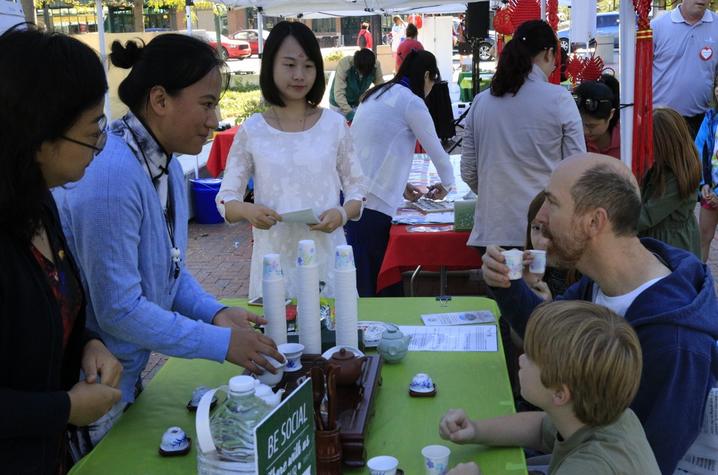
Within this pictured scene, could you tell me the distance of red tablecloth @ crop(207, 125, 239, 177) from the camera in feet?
26.6

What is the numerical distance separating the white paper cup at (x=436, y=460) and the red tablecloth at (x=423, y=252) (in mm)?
2506

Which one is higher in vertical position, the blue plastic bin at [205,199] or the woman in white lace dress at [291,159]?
the woman in white lace dress at [291,159]

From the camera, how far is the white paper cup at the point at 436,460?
1701 mm

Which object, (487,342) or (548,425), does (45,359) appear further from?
Result: (487,342)

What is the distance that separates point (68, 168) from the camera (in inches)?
58.8

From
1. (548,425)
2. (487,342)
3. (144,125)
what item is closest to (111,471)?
(144,125)

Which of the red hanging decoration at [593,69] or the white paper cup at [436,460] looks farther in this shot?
the red hanging decoration at [593,69]

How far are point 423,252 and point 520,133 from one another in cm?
87

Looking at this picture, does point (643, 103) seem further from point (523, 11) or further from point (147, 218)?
point (523, 11)

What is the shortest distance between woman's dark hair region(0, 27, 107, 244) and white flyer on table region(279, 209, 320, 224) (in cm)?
146

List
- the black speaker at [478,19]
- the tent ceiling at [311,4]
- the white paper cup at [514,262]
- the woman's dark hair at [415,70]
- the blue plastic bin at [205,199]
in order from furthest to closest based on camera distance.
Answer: the black speaker at [478,19]
the tent ceiling at [311,4]
the blue plastic bin at [205,199]
the woman's dark hair at [415,70]
the white paper cup at [514,262]

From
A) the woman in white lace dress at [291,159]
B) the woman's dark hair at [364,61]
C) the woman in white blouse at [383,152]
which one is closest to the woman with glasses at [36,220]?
the woman in white lace dress at [291,159]

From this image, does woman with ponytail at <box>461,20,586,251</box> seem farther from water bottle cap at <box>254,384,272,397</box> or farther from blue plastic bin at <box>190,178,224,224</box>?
blue plastic bin at <box>190,178,224,224</box>

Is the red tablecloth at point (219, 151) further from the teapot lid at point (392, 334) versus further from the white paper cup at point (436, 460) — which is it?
the white paper cup at point (436, 460)
